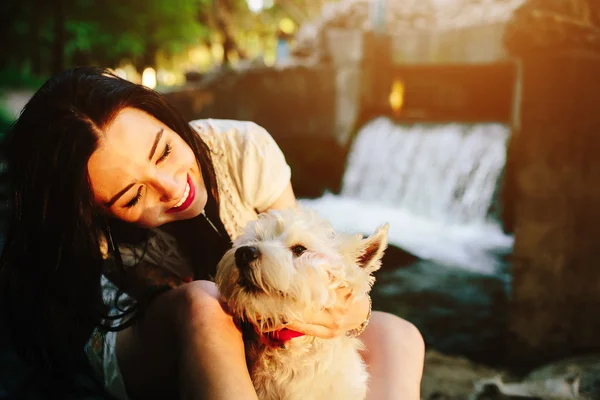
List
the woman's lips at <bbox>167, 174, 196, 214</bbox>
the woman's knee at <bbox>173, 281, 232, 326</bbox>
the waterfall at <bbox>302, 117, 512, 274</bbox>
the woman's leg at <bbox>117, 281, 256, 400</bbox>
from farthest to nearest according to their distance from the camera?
1. the waterfall at <bbox>302, 117, 512, 274</bbox>
2. the woman's lips at <bbox>167, 174, 196, 214</bbox>
3. the woman's knee at <bbox>173, 281, 232, 326</bbox>
4. the woman's leg at <bbox>117, 281, 256, 400</bbox>

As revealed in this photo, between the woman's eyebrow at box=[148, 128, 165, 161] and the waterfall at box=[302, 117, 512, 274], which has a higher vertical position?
the woman's eyebrow at box=[148, 128, 165, 161]

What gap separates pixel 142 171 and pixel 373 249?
3.37 feet

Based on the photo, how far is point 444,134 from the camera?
8.65 m

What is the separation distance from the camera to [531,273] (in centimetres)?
368

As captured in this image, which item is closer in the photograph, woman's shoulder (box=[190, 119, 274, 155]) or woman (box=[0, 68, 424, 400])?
woman (box=[0, 68, 424, 400])

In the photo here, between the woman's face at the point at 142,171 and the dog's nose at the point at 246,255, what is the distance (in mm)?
554

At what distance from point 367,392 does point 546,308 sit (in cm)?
221

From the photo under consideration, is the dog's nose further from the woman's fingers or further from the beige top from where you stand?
the beige top

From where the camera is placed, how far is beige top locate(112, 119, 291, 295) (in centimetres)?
254

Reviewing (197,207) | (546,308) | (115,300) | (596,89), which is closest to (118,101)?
(197,207)

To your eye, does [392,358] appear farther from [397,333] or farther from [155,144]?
[155,144]

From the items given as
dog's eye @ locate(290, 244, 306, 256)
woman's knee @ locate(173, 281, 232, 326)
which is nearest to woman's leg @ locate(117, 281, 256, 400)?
woman's knee @ locate(173, 281, 232, 326)

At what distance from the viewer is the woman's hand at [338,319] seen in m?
1.84

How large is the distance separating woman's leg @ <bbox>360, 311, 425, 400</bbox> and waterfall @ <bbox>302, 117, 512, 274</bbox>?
4644 mm
